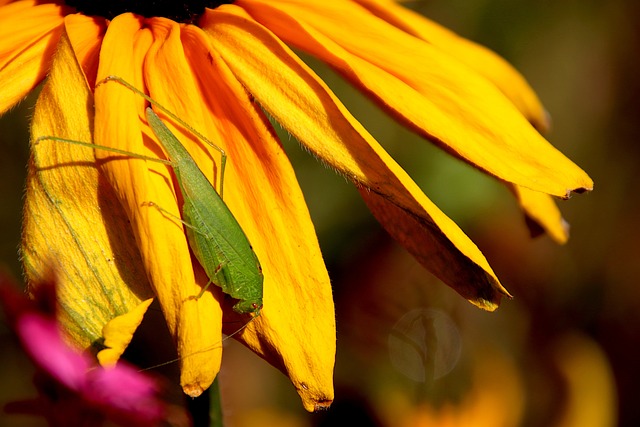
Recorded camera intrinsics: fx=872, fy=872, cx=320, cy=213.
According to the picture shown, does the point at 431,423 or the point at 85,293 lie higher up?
the point at 85,293

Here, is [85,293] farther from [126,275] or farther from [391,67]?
[391,67]

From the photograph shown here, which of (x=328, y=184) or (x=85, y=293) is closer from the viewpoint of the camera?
(x=85, y=293)

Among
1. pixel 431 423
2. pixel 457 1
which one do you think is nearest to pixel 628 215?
pixel 457 1

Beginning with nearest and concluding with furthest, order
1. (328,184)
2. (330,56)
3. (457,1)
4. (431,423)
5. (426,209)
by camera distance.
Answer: (426,209), (330,56), (431,423), (328,184), (457,1)

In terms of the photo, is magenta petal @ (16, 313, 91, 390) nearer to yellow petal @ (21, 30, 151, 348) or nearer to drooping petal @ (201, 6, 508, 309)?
yellow petal @ (21, 30, 151, 348)

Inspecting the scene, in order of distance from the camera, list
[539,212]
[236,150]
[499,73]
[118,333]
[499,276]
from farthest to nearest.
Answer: [499,276] < [499,73] < [539,212] < [236,150] < [118,333]

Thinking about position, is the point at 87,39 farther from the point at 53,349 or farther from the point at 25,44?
the point at 53,349

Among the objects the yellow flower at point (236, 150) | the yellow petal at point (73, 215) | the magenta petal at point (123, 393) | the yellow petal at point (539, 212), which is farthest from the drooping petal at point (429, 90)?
the magenta petal at point (123, 393)

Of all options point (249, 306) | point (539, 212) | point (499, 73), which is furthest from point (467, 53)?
point (249, 306)
